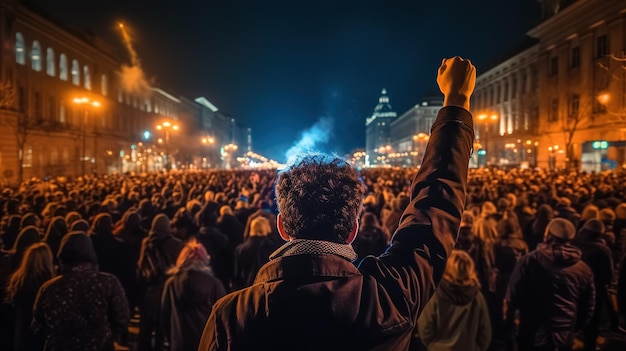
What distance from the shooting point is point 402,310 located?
1.79 m

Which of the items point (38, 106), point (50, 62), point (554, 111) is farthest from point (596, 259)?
point (50, 62)

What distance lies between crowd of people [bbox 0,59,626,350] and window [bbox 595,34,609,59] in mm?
34694

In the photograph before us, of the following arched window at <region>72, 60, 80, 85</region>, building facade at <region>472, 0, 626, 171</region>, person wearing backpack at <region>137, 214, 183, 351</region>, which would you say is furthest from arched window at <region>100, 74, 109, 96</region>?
person wearing backpack at <region>137, 214, 183, 351</region>

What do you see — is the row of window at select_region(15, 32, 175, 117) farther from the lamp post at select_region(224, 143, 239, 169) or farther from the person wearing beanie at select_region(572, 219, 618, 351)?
the person wearing beanie at select_region(572, 219, 618, 351)

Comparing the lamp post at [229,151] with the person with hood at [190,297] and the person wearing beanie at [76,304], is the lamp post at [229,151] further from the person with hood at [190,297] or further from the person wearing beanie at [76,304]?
the person wearing beanie at [76,304]

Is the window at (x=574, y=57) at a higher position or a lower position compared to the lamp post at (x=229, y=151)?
higher

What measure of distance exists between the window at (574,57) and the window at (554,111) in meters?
4.13

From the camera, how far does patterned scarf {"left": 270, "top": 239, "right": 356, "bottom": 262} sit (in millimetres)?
1789

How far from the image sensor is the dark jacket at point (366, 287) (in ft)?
5.45

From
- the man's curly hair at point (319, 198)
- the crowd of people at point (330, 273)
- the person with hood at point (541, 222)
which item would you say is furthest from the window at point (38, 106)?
the man's curly hair at point (319, 198)

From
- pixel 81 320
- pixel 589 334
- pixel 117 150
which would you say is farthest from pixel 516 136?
pixel 81 320

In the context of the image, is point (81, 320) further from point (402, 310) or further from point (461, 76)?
point (461, 76)

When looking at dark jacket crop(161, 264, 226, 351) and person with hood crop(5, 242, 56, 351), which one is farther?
person with hood crop(5, 242, 56, 351)

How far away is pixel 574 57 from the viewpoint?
4938 centimetres
